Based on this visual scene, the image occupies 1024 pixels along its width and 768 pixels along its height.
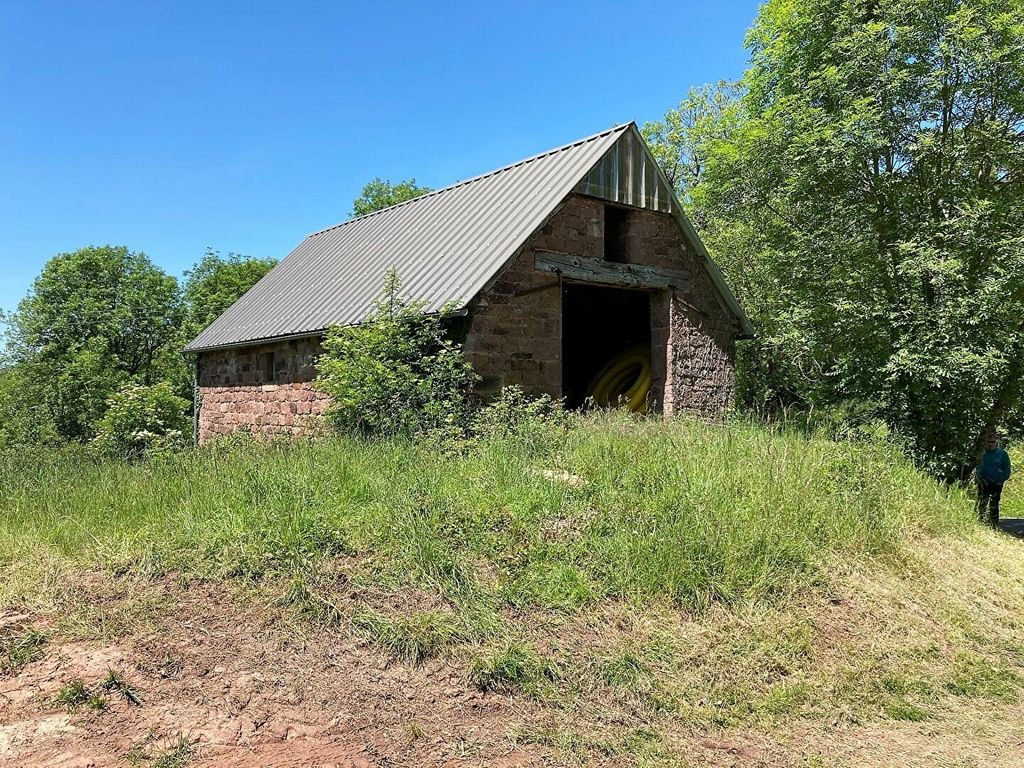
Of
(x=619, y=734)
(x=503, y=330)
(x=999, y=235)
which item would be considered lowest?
(x=619, y=734)

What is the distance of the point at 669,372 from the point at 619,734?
28.9 feet

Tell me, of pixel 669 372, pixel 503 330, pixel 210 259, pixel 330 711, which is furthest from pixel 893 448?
pixel 210 259

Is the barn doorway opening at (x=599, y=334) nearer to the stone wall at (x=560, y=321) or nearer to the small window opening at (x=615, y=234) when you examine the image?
the stone wall at (x=560, y=321)

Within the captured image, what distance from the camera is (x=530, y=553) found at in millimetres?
Answer: 5945

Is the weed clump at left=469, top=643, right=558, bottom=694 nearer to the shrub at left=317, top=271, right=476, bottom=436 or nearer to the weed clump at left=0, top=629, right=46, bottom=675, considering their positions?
the weed clump at left=0, top=629, right=46, bottom=675

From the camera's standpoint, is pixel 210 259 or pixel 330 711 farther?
pixel 210 259

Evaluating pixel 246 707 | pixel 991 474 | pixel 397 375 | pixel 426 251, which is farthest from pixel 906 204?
pixel 246 707

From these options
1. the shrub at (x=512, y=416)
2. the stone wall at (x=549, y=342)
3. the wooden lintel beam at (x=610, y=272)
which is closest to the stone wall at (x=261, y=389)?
the stone wall at (x=549, y=342)

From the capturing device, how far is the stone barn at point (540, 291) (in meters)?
11.0

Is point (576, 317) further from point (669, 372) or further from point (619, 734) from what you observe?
point (619, 734)

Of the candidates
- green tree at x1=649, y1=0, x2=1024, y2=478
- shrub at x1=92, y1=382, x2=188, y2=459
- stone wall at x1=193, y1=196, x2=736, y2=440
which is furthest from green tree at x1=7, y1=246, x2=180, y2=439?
green tree at x1=649, y1=0, x2=1024, y2=478

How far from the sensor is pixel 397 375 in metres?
9.64

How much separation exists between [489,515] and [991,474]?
941 cm

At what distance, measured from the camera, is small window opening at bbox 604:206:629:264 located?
12672 millimetres
